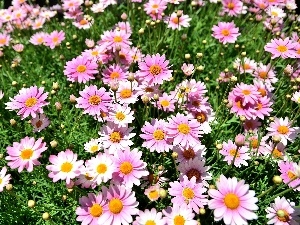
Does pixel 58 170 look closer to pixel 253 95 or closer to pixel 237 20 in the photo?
pixel 253 95

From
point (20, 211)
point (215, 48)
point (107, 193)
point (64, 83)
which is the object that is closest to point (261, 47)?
point (215, 48)

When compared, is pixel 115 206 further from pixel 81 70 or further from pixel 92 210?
pixel 81 70

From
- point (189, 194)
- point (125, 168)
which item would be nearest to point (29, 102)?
point (125, 168)

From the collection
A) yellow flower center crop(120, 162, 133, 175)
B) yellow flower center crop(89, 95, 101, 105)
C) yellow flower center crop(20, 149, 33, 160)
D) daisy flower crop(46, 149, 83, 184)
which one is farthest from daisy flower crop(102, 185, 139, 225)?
yellow flower center crop(89, 95, 101, 105)

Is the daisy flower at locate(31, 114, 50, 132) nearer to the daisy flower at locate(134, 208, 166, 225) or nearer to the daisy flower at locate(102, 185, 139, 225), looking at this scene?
the daisy flower at locate(102, 185, 139, 225)

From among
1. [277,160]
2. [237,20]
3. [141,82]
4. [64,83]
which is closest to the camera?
[277,160]

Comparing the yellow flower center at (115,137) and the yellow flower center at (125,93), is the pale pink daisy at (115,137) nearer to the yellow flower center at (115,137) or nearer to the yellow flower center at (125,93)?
the yellow flower center at (115,137)

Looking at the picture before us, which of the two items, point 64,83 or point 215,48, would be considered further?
point 215,48
